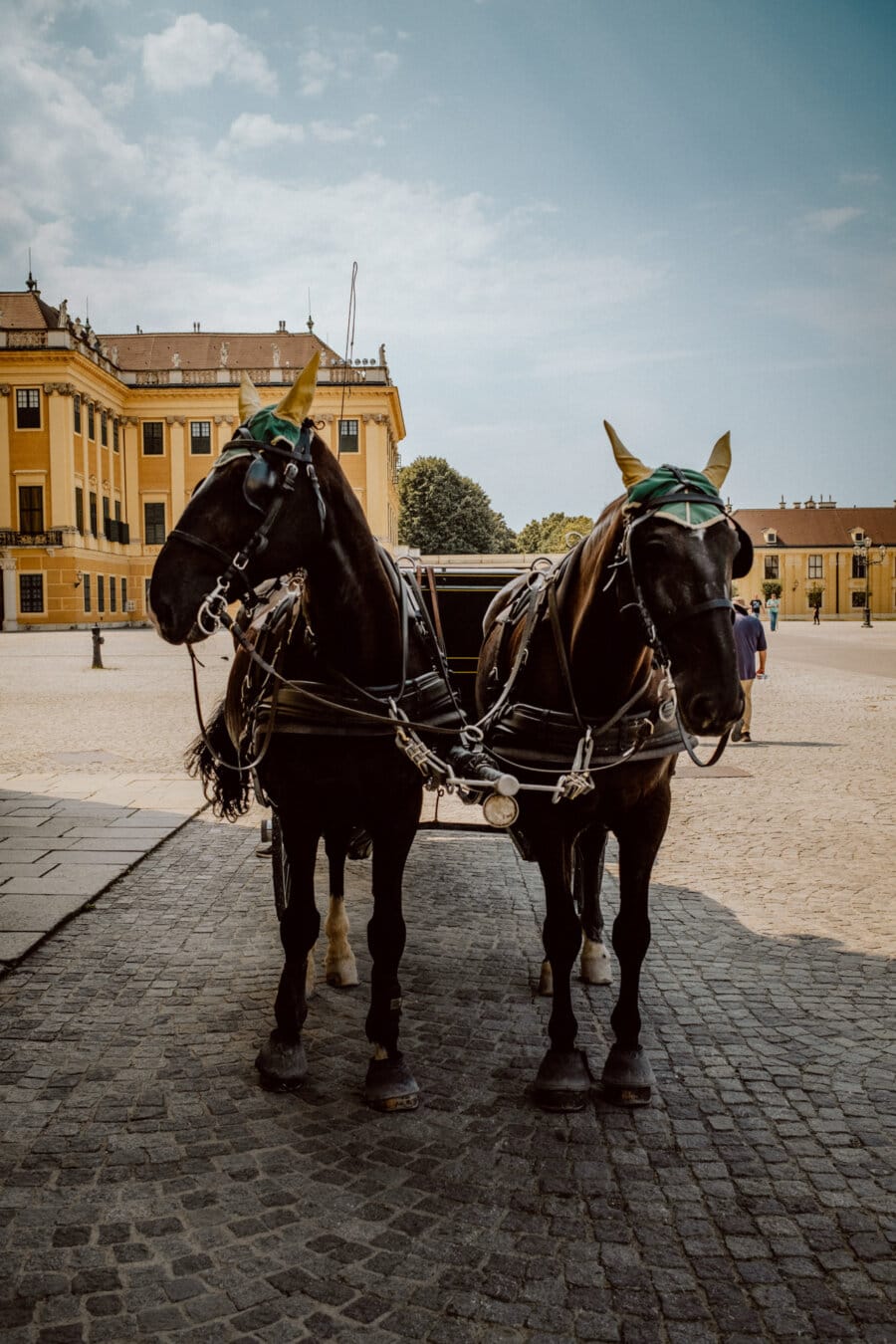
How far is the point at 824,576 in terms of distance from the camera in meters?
82.2

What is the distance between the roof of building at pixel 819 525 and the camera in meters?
83.8

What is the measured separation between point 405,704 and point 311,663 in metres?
0.37

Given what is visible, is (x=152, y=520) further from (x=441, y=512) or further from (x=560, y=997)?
(x=560, y=997)

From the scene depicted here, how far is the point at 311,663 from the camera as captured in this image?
336 cm

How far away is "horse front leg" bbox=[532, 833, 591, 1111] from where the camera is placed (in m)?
3.33

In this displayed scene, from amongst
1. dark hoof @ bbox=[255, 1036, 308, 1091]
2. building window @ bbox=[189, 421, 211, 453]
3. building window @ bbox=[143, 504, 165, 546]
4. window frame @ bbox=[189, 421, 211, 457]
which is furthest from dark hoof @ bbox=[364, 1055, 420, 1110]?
building window @ bbox=[189, 421, 211, 453]

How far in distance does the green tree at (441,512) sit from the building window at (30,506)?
83.2 feet

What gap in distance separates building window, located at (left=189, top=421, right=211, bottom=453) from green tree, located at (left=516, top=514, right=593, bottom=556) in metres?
36.4

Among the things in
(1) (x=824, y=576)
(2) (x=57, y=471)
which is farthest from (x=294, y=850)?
(1) (x=824, y=576)

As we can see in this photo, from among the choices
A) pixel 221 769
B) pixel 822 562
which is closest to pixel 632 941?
pixel 221 769

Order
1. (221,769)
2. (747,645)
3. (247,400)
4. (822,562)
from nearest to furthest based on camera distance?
(247,400) → (221,769) → (747,645) → (822,562)

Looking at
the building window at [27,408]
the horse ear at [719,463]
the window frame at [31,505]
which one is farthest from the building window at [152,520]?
the horse ear at [719,463]

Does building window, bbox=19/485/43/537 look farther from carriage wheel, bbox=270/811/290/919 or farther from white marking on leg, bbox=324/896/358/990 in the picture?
carriage wheel, bbox=270/811/290/919

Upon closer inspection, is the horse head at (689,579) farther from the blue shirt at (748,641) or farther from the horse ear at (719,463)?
the blue shirt at (748,641)
